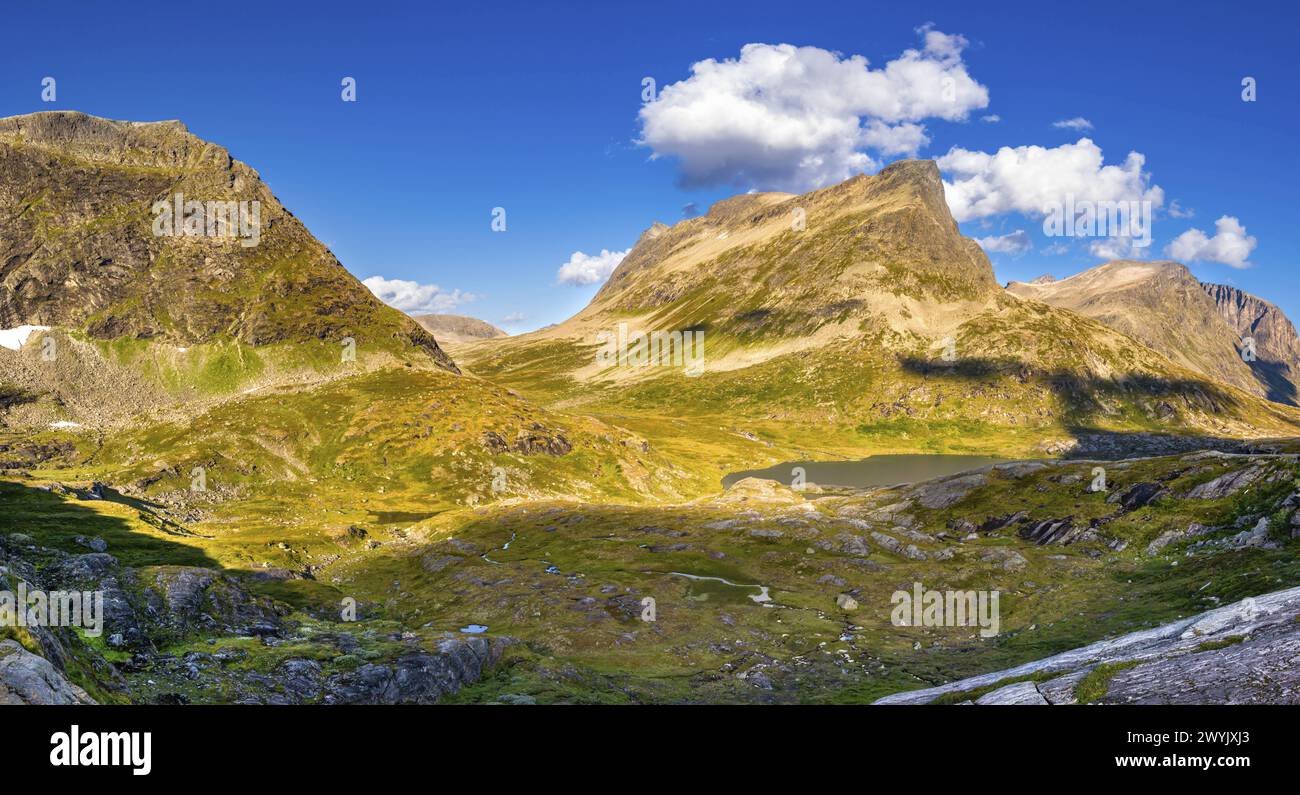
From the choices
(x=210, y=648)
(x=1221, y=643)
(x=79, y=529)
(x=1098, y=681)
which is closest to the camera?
(x=1098, y=681)

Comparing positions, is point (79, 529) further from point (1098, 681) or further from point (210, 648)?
point (1098, 681)

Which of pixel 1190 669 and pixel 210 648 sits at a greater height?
pixel 1190 669

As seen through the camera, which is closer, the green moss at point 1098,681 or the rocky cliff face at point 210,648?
the green moss at point 1098,681

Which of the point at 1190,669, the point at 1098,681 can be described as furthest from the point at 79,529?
the point at 1190,669

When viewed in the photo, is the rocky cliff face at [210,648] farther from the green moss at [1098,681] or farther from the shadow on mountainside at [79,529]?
the green moss at [1098,681]

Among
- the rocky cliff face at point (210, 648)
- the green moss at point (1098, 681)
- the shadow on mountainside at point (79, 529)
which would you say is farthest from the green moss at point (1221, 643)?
the shadow on mountainside at point (79, 529)

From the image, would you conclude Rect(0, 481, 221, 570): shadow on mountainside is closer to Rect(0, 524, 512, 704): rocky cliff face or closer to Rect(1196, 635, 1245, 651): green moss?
Rect(0, 524, 512, 704): rocky cliff face

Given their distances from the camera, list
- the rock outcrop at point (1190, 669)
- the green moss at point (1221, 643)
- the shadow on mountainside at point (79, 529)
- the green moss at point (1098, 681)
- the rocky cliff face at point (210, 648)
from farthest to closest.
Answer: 1. the shadow on mountainside at point (79, 529)
2. the rocky cliff face at point (210, 648)
3. the green moss at point (1221, 643)
4. the green moss at point (1098, 681)
5. the rock outcrop at point (1190, 669)

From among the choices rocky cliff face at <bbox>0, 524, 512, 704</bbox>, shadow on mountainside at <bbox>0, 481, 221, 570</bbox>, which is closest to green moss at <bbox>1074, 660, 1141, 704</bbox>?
rocky cliff face at <bbox>0, 524, 512, 704</bbox>

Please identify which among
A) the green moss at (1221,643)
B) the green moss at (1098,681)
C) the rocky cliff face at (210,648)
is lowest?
the rocky cliff face at (210,648)

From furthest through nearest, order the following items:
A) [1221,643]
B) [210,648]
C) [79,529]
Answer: [79,529]
[210,648]
[1221,643]
